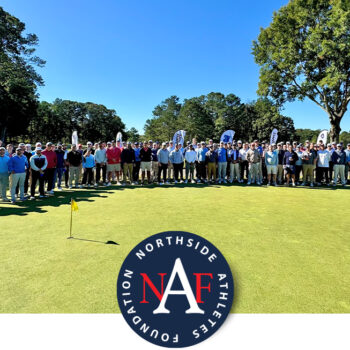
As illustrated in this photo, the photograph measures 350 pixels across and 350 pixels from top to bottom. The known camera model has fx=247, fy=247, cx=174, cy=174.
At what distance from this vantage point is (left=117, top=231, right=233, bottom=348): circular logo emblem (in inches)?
85.9

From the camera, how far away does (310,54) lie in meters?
20.7

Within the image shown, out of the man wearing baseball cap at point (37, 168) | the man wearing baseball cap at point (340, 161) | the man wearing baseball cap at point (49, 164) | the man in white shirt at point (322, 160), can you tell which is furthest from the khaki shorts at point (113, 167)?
the man wearing baseball cap at point (340, 161)

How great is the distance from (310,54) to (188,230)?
72.3ft

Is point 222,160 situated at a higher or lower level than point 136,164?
higher

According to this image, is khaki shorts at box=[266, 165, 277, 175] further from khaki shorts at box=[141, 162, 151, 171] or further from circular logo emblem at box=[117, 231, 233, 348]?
circular logo emblem at box=[117, 231, 233, 348]

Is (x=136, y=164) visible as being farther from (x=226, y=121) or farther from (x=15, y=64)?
(x=226, y=121)

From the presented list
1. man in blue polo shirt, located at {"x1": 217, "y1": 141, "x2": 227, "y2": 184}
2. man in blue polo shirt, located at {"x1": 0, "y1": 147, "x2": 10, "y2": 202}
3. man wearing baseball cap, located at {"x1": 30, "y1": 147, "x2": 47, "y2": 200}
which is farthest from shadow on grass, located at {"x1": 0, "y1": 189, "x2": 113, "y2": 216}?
man in blue polo shirt, located at {"x1": 217, "y1": 141, "x2": 227, "y2": 184}

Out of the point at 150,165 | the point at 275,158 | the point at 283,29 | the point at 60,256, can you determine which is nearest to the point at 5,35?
the point at 150,165

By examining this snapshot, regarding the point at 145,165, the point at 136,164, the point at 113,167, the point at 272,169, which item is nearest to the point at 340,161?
the point at 272,169

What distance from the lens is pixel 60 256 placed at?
13.2 feet

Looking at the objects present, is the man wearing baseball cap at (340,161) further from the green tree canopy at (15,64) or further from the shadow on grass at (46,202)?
the green tree canopy at (15,64)

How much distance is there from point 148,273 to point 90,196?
771 centimetres

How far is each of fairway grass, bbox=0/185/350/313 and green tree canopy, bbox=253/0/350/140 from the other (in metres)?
15.4

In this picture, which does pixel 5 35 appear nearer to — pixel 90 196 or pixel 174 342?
pixel 90 196
